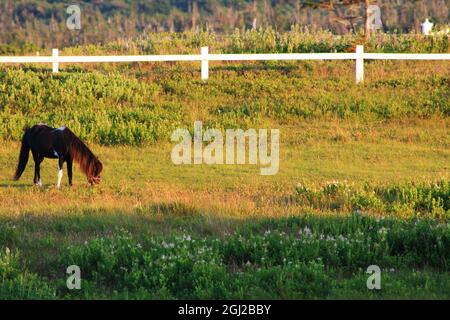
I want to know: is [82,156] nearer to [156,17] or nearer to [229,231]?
[229,231]

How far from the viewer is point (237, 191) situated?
1521 cm

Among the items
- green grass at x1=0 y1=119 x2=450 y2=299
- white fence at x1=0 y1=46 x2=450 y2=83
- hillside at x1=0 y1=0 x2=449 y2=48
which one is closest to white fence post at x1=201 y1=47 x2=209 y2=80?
white fence at x1=0 y1=46 x2=450 y2=83

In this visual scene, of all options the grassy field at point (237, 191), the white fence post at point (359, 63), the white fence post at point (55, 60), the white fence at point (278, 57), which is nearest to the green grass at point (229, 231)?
the grassy field at point (237, 191)

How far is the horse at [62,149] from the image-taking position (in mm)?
15453

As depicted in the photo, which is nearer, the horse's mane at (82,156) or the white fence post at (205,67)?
the horse's mane at (82,156)

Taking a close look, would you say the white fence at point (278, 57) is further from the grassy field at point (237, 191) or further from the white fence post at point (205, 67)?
the grassy field at point (237, 191)

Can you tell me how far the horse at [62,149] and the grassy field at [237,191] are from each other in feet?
1.16

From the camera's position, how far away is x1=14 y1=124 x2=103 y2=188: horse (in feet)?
50.7

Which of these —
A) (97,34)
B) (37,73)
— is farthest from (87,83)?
(97,34)

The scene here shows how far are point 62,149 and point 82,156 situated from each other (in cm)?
37

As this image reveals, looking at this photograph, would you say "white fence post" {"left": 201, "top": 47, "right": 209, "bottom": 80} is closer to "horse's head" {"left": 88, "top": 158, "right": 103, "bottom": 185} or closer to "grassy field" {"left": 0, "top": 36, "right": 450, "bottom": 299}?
"grassy field" {"left": 0, "top": 36, "right": 450, "bottom": 299}

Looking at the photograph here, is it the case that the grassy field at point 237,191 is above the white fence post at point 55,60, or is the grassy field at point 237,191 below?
below

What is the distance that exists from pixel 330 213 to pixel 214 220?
1750 mm

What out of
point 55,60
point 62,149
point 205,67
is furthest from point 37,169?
point 205,67
